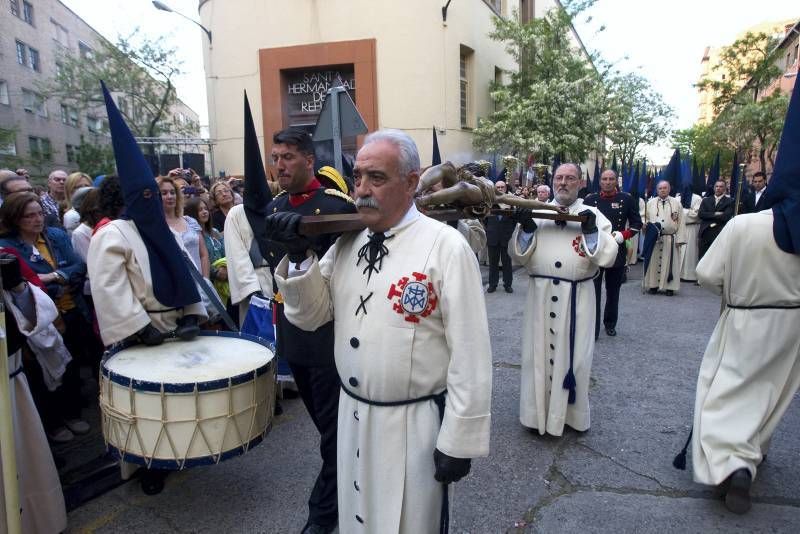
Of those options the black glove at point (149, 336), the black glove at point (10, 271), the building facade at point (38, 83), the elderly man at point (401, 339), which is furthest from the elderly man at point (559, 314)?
the building facade at point (38, 83)

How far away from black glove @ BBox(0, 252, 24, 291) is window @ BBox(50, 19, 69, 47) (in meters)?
40.5

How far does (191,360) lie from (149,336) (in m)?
0.43

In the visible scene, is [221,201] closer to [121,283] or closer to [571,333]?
[121,283]

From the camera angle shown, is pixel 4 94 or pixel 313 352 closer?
pixel 313 352

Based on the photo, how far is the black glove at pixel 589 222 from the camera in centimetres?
402

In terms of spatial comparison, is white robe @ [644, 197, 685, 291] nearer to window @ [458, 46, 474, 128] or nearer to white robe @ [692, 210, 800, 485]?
white robe @ [692, 210, 800, 485]

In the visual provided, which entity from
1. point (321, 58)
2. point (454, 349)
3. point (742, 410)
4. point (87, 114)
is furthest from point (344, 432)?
point (87, 114)

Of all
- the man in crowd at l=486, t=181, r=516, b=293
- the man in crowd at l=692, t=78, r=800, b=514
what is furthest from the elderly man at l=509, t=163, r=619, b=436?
the man in crowd at l=486, t=181, r=516, b=293

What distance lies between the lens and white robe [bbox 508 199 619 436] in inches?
165

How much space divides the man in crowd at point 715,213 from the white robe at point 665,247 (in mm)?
977

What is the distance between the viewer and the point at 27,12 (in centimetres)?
3325

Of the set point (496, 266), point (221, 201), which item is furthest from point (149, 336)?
point (496, 266)

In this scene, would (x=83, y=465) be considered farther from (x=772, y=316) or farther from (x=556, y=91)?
(x=556, y=91)

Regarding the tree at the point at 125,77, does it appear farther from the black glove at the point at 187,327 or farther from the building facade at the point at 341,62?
the black glove at the point at 187,327
